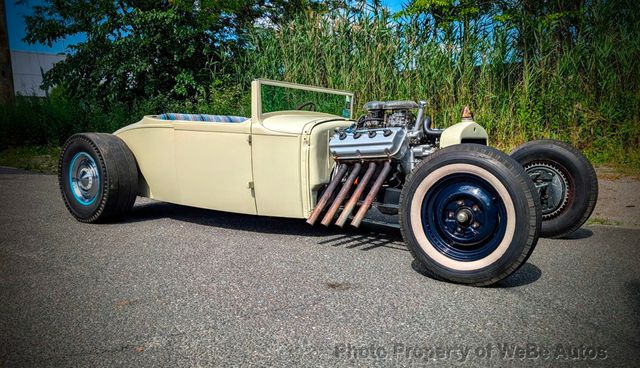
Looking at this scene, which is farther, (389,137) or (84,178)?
(84,178)

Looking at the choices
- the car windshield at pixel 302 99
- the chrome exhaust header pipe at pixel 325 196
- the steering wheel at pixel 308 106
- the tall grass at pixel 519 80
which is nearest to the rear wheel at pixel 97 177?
the car windshield at pixel 302 99

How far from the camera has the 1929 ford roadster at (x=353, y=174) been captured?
2.88 meters

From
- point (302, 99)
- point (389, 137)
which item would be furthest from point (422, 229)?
point (302, 99)

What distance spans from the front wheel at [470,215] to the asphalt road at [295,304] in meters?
0.16

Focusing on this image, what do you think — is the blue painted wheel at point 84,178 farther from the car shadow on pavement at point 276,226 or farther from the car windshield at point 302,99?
the car windshield at point 302,99

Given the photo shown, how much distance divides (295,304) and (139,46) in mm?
10365

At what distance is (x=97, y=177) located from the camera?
4633mm

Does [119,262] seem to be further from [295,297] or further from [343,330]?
[343,330]

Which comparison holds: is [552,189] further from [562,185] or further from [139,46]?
[139,46]

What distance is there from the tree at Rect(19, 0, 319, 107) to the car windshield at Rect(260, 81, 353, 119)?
6.55m

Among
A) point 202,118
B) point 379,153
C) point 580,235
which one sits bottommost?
point 580,235

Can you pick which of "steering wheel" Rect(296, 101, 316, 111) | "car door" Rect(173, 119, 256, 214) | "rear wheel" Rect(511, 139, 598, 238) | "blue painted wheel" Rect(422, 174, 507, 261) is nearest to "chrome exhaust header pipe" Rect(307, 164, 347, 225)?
"car door" Rect(173, 119, 256, 214)

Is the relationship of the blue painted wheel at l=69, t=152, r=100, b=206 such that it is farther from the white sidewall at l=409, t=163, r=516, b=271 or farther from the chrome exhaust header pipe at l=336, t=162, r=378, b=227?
the white sidewall at l=409, t=163, r=516, b=271

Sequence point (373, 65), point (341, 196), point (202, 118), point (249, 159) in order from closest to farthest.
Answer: point (341, 196)
point (249, 159)
point (202, 118)
point (373, 65)
